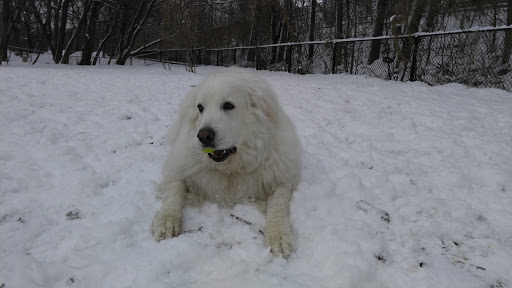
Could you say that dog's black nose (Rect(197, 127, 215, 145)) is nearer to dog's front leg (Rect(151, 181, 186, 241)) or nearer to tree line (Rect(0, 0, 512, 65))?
dog's front leg (Rect(151, 181, 186, 241))

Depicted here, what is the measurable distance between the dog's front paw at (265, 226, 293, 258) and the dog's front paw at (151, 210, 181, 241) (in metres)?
0.62

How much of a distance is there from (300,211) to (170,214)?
959 mm

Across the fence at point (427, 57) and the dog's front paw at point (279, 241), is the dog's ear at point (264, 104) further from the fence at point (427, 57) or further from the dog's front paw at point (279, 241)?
the fence at point (427, 57)

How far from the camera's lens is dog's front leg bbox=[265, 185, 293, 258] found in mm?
1845

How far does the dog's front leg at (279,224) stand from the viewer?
6.05ft

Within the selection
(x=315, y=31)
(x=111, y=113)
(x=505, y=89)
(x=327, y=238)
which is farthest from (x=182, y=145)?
(x=315, y=31)

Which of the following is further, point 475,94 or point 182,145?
point 475,94

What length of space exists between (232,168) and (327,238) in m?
1.00

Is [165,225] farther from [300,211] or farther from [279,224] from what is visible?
[300,211]

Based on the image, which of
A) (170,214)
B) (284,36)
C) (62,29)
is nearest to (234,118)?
(170,214)

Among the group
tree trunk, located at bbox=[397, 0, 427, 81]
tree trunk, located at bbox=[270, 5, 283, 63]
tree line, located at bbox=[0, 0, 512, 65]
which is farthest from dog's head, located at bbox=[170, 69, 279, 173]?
tree trunk, located at bbox=[270, 5, 283, 63]

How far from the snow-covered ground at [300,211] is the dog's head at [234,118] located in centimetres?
43

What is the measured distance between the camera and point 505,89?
6.70 m

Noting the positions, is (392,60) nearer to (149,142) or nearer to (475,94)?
(475,94)
